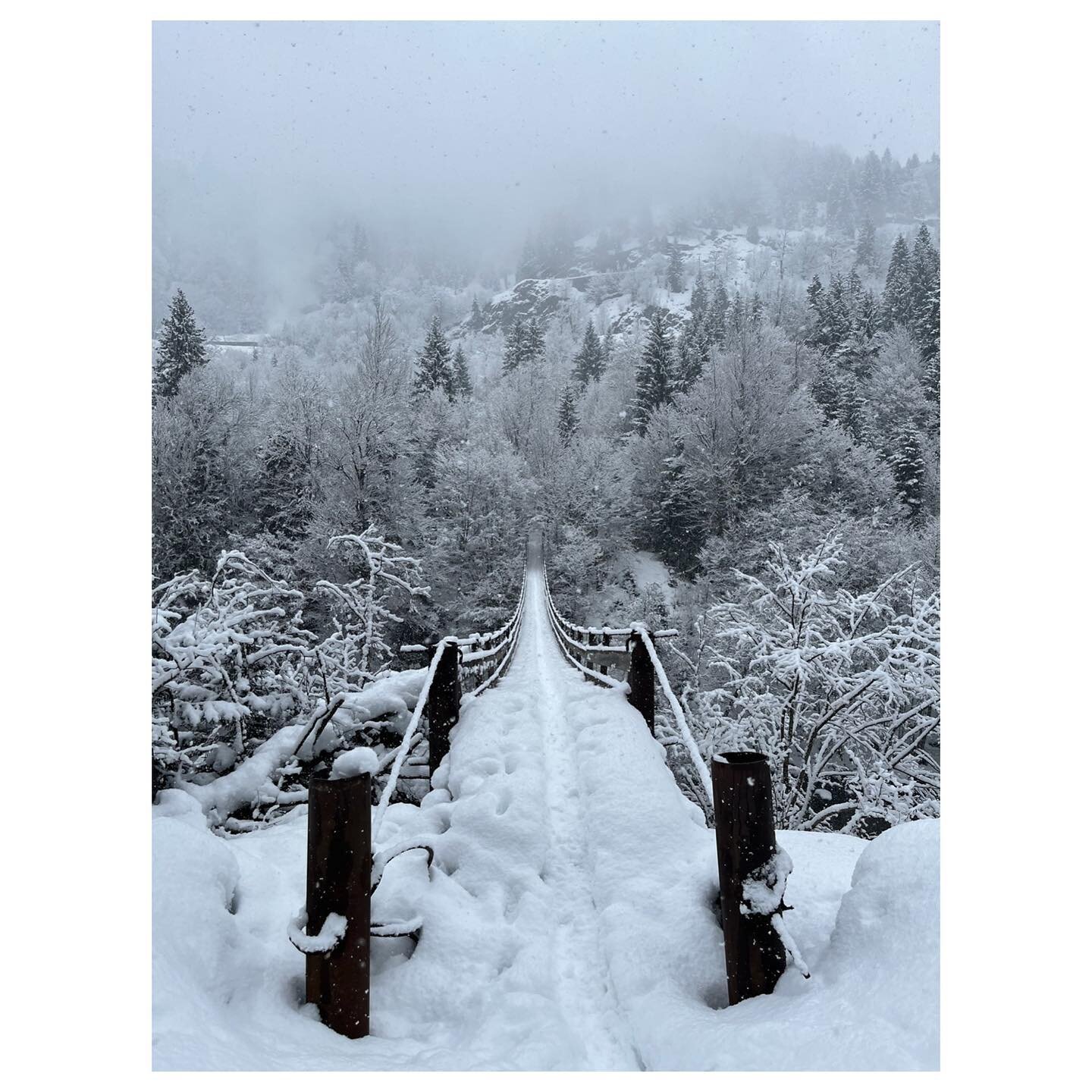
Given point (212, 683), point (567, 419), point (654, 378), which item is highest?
point (654, 378)

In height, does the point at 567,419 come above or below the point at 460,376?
below

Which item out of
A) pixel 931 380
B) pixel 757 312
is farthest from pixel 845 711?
→ pixel 757 312

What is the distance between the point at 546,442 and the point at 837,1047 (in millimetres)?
38171

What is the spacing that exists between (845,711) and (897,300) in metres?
34.0

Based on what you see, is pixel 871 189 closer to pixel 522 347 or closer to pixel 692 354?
pixel 522 347

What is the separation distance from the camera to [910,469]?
23.3m

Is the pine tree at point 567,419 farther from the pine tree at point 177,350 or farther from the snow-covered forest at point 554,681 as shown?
the pine tree at point 177,350

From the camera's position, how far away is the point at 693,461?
24.0 m

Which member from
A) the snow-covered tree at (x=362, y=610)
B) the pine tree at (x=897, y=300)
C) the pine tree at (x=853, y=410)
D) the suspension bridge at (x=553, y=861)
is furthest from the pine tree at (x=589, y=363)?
the suspension bridge at (x=553, y=861)

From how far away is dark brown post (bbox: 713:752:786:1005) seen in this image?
184 cm

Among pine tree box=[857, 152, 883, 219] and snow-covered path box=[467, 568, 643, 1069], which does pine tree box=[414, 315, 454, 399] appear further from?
pine tree box=[857, 152, 883, 219]

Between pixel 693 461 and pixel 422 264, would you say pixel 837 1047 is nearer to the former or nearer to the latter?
pixel 693 461

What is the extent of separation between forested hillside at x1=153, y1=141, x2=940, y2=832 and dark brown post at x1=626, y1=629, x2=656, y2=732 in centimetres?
328

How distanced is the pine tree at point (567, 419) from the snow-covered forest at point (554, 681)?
1.14 ft
